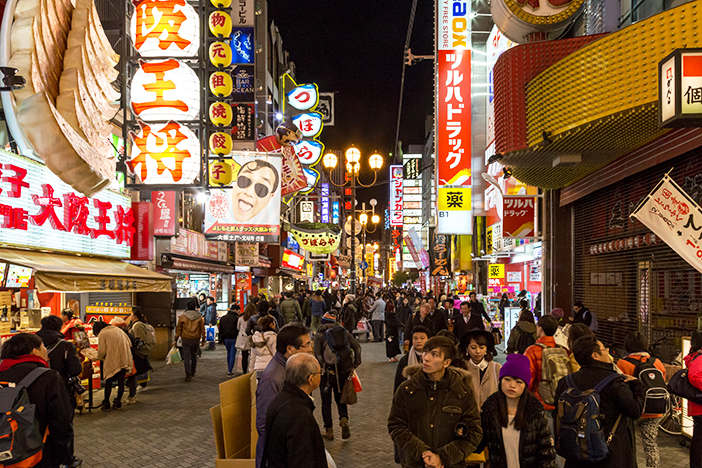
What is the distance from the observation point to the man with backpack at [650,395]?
644cm

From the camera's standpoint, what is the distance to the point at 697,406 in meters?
5.98

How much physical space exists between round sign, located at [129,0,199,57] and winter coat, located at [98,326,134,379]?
17.3ft

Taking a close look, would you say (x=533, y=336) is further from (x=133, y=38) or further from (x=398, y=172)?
(x=398, y=172)

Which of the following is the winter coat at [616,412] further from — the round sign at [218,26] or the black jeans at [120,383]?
the round sign at [218,26]

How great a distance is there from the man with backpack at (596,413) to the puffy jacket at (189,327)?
10405 mm

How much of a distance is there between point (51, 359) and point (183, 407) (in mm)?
3596

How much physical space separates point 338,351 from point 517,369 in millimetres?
4656

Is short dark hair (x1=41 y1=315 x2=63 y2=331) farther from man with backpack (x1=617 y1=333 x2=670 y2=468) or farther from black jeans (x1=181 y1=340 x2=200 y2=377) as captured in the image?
man with backpack (x1=617 y1=333 x2=670 y2=468)

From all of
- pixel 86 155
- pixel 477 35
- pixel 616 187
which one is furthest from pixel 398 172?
pixel 86 155

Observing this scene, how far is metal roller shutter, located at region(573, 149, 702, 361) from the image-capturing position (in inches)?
391

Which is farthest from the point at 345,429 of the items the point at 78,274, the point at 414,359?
the point at 78,274

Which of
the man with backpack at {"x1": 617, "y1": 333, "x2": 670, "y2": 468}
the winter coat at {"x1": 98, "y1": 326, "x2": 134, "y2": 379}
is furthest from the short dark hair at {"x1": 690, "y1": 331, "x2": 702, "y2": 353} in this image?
the winter coat at {"x1": 98, "y1": 326, "x2": 134, "y2": 379}

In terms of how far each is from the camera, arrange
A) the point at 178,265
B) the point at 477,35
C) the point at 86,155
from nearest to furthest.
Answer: the point at 86,155 → the point at 178,265 → the point at 477,35

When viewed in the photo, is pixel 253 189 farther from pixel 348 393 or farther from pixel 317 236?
pixel 348 393
